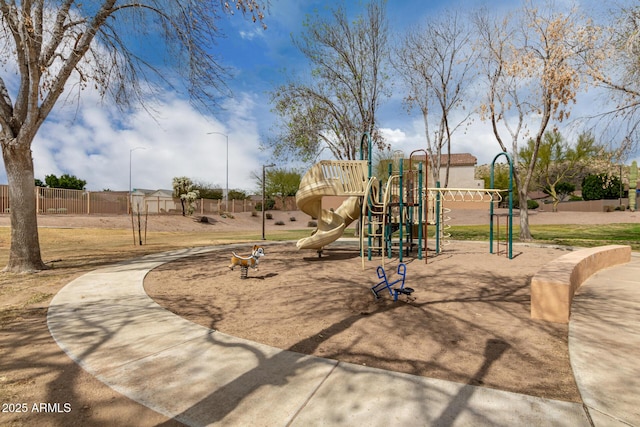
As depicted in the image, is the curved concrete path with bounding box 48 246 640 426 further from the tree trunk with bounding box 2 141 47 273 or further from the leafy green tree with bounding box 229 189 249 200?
the leafy green tree with bounding box 229 189 249 200

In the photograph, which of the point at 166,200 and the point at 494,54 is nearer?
the point at 494,54

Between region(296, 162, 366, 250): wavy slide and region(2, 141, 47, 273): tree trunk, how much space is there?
7.14m

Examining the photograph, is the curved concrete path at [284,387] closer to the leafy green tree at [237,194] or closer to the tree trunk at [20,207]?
the tree trunk at [20,207]

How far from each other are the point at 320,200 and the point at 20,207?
8014mm

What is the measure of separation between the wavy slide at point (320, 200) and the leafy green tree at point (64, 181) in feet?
222

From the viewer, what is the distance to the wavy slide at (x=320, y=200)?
32.9 ft

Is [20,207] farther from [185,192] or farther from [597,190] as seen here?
[597,190]

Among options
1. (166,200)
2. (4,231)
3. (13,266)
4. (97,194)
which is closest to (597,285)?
(13,266)

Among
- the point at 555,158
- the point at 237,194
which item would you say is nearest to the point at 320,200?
the point at 555,158

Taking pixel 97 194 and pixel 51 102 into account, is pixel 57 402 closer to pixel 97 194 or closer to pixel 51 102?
pixel 51 102

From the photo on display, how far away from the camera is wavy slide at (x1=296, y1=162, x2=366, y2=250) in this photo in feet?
32.9

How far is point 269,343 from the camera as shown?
4.06 meters

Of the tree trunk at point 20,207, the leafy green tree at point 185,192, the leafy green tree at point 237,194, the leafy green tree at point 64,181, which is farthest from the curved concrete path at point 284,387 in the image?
the leafy green tree at point 64,181

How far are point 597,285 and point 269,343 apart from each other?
7.45 m
